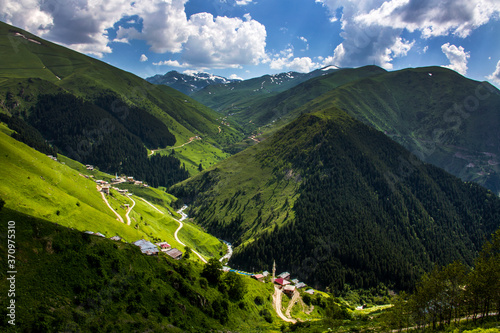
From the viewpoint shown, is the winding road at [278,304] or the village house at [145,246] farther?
the village house at [145,246]

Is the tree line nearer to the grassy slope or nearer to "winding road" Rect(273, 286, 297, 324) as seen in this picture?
"winding road" Rect(273, 286, 297, 324)

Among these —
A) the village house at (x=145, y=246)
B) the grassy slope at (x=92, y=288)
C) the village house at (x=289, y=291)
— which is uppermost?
the grassy slope at (x=92, y=288)

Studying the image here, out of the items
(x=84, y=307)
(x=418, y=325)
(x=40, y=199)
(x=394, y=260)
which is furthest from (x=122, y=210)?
(x=394, y=260)

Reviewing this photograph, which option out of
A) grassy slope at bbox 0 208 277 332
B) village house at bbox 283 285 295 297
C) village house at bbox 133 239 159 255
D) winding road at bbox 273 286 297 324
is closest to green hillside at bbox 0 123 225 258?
village house at bbox 133 239 159 255

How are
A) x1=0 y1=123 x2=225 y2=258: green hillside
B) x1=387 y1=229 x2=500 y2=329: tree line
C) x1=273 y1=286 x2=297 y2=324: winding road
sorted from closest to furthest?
1. x1=387 y1=229 x2=500 y2=329: tree line
2. x1=0 y1=123 x2=225 y2=258: green hillside
3. x1=273 y1=286 x2=297 y2=324: winding road

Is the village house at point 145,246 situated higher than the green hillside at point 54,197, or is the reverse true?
the green hillside at point 54,197

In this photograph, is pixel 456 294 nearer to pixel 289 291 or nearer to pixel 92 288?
pixel 289 291

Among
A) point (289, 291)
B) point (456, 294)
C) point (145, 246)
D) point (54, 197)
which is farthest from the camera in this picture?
point (289, 291)

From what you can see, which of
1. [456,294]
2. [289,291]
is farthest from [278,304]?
[456,294]

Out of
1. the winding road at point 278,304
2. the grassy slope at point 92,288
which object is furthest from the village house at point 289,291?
the grassy slope at point 92,288

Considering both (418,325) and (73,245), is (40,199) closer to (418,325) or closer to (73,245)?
(73,245)

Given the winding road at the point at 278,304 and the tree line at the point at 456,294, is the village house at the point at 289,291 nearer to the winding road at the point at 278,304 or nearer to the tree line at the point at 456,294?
the winding road at the point at 278,304
